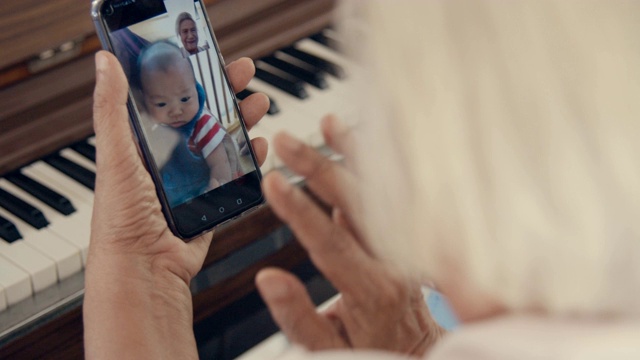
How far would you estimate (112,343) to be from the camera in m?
0.96

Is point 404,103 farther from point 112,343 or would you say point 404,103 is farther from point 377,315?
point 112,343

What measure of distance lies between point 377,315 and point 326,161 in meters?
0.11

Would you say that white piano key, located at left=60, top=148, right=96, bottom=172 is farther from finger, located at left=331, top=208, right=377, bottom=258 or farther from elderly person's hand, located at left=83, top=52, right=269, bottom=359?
finger, located at left=331, top=208, right=377, bottom=258

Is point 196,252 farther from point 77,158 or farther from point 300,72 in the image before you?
point 300,72

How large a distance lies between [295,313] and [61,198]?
827mm

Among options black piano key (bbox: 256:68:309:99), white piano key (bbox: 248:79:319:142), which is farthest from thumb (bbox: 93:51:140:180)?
black piano key (bbox: 256:68:309:99)

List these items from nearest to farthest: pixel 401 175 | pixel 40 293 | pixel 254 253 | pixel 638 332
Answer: pixel 638 332 → pixel 401 175 → pixel 40 293 → pixel 254 253

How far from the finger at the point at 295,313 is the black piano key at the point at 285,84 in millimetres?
1060

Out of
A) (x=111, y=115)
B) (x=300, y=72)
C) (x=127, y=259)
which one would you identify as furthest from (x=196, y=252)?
(x=300, y=72)

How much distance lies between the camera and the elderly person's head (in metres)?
1.20

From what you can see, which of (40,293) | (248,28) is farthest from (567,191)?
(248,28)

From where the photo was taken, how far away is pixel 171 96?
3.82 feet

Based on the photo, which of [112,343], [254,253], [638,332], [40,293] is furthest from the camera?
[254,253]

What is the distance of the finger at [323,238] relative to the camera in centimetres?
62
